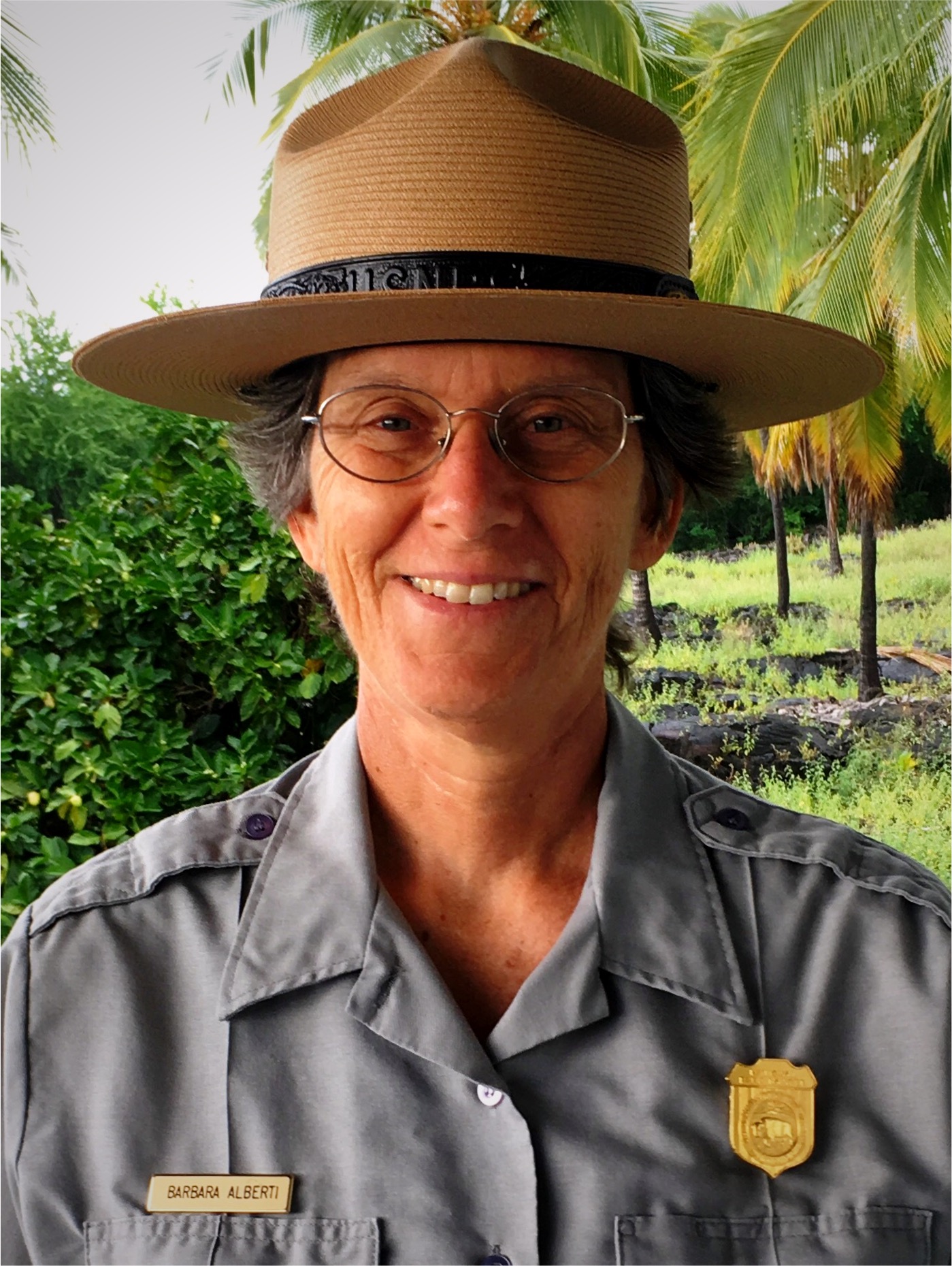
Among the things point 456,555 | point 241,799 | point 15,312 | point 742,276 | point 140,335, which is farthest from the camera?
point 742,276

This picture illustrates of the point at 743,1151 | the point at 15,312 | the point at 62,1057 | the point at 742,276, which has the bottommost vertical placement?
the point at 743,1151

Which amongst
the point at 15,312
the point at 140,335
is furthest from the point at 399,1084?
the point at 15,312

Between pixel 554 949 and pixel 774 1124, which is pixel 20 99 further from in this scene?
pixel 774 1124

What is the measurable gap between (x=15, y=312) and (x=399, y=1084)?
343cm

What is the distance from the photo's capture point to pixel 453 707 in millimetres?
1307

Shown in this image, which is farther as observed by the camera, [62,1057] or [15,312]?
[15,312]

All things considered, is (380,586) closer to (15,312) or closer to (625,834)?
(625,834)

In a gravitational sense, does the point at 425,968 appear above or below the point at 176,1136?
above

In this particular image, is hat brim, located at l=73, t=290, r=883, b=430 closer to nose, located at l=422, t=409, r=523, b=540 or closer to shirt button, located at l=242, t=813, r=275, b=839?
nose, located at l=422, t=409, r=523, b=540

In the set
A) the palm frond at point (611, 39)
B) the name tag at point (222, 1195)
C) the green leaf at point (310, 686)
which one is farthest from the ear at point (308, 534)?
the palm frond at point (611, 39)

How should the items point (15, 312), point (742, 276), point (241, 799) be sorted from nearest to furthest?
point (241, 799), point (15, 312), point (742, 276)

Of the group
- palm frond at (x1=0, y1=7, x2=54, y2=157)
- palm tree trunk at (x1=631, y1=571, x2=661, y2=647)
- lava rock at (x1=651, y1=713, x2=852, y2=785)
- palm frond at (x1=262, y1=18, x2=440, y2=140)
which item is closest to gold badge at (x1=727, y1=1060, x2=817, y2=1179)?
palm tree trunk at (x1=631, y1=571, x2=661, y2=647)

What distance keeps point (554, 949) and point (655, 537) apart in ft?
1.83

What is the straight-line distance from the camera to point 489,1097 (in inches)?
49.4
